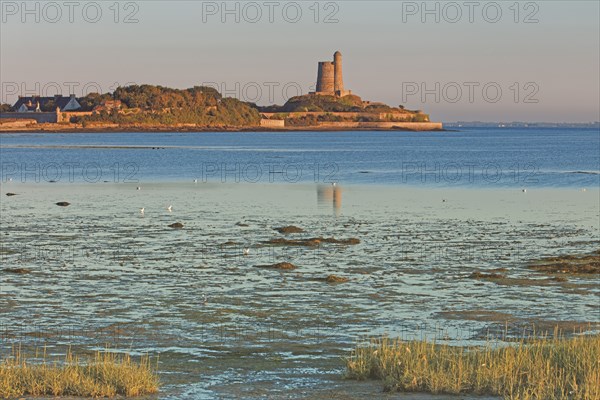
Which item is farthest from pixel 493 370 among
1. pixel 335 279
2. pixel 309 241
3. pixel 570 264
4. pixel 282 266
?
pixel 309 241

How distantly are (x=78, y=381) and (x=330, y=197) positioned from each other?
3935cm

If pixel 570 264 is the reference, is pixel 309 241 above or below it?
above

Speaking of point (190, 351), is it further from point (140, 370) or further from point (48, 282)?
point (48, 282)

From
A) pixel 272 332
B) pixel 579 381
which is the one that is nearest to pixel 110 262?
pixel 272 332

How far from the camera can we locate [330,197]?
50938mm

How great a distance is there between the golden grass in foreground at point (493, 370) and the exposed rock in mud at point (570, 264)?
1037 centimetres

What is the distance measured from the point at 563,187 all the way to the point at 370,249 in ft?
110

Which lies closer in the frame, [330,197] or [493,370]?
[493,370]

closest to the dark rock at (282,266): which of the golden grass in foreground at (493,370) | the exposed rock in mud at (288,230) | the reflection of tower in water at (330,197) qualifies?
the exposed rock in mud at (288,230)

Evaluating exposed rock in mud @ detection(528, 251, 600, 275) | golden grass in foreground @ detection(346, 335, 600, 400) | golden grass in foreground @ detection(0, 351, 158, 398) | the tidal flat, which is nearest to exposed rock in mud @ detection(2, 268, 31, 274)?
the tidal flat

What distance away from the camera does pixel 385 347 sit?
13.3 m

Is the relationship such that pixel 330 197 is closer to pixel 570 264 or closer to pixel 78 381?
pixel 570 264

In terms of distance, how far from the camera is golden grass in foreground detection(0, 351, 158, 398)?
463 inches

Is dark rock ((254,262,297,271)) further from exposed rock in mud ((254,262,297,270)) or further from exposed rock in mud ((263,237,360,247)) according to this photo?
exposed rock in mud ((263,237,360,247))
